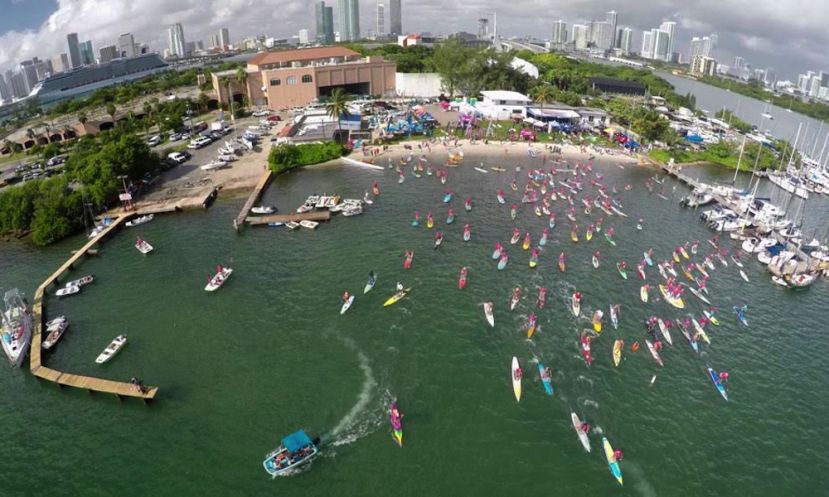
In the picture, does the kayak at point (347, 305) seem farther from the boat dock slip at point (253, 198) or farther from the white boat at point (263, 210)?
the white boat at point (263, 210)

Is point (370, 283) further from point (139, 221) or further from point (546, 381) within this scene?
point (139, 221)

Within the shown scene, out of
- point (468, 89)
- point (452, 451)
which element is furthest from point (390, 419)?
point (468, 89)

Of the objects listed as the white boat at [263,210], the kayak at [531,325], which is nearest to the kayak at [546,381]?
→ the kayak at [531,325]

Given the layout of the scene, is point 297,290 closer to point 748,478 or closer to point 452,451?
point 452,451

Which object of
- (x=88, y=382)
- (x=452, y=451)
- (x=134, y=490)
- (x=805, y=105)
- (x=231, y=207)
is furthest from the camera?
(x=805, y=105)

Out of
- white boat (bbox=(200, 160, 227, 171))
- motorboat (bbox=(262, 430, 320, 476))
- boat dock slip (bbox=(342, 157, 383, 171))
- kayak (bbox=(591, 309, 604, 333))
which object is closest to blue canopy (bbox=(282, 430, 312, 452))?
motorboat (bbox=(262, 430, 320, 476))
